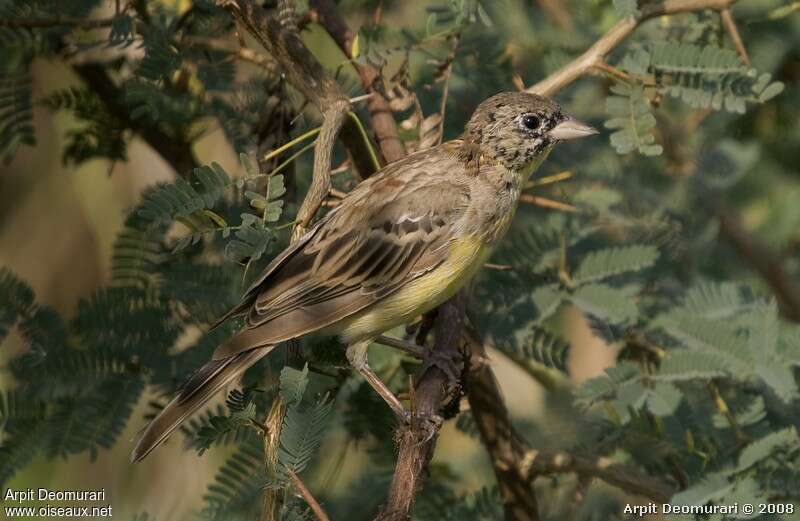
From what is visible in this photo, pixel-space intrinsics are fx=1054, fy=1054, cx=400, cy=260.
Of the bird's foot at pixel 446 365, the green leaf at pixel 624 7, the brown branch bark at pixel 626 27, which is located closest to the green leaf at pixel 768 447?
the bird's foot at pixel 446 365

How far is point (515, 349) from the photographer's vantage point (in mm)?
4461

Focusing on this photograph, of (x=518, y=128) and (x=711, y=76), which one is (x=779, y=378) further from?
(x=518, y=128)

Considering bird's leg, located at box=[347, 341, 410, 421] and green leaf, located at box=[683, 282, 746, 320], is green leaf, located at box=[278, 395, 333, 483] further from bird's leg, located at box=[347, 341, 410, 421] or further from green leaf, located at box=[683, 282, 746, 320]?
green leaf, located at box=[683, 282, 746, 320]

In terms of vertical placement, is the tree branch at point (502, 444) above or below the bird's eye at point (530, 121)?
below

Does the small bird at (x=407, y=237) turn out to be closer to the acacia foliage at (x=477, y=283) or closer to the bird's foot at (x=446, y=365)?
the acacia foliage at (x=477, y=283)

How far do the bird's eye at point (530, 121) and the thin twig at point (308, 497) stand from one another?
1.85 m

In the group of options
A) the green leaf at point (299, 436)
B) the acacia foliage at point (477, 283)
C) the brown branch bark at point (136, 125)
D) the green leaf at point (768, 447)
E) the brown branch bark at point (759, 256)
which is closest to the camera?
the green leaf at point (299, 436)

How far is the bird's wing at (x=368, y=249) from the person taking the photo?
3.94 metres

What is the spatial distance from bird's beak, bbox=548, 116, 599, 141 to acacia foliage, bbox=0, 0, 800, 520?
15 cm

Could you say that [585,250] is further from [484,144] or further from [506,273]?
[484,144]

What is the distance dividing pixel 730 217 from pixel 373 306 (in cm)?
243

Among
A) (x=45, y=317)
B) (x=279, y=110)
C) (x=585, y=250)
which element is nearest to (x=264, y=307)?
(x=279, y=110)

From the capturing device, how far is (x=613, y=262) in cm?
451

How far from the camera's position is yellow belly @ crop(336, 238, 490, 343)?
3.92 m
